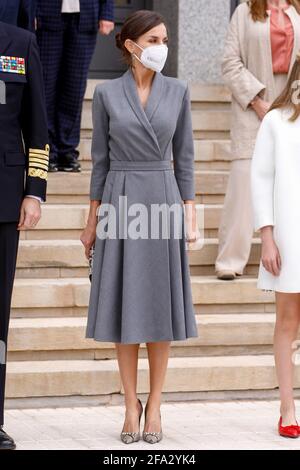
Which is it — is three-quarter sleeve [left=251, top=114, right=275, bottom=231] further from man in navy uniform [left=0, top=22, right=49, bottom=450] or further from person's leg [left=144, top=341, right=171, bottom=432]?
man in navy uniform [left=0, top=22, right=49, bottom=450]

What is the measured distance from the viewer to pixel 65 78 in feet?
30.4

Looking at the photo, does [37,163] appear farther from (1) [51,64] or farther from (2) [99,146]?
(1) [51,64]

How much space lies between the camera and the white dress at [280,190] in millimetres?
6570

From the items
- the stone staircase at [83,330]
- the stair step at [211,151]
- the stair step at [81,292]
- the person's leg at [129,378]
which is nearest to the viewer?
the person's leg at [129,378]

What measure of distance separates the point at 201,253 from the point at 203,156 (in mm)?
1279

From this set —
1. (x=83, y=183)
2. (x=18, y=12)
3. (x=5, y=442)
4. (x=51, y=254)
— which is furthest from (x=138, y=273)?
(x=83, y=183)

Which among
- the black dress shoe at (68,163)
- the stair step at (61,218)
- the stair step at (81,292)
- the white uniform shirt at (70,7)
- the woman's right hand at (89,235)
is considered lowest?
the stair step at (81,292)

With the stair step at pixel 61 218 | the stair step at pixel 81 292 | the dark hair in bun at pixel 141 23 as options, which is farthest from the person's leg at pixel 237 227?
the dark hair in bun at pixel 141 23

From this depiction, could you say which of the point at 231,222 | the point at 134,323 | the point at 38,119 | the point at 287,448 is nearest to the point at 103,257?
the point at 134,323

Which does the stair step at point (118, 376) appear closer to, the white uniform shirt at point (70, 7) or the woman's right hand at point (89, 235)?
A: the woman's right hand at point (89, 235)

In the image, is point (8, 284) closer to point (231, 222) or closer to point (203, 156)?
point (231, 222)

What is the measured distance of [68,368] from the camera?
24.5 feet

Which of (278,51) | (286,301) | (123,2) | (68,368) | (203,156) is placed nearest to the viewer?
(286,301)

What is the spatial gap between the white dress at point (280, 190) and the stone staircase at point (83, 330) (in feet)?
3.70
